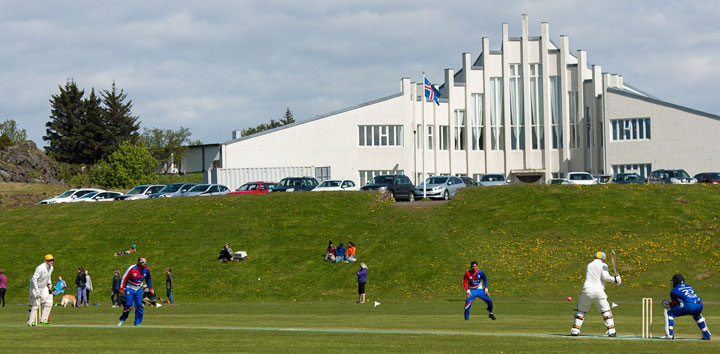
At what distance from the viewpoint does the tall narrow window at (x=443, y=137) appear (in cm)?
8262

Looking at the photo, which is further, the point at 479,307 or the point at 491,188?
the point at 491,188

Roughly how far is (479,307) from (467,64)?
171 feet

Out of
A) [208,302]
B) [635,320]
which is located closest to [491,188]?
[208,302]

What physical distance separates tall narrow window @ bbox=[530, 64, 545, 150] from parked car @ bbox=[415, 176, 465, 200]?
2318 cm

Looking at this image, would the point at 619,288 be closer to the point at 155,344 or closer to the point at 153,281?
the point at 153,281

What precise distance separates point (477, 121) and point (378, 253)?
3835cm

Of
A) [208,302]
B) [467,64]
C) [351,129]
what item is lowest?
[208,302]

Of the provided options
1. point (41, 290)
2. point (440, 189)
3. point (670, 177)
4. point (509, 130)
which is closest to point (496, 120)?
point (509, 130)

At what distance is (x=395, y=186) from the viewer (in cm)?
5953

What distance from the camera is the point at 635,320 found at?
2522cm

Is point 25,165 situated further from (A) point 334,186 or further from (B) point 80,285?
(B) point 80,285

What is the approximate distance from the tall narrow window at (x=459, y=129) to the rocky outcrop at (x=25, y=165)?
134 feet

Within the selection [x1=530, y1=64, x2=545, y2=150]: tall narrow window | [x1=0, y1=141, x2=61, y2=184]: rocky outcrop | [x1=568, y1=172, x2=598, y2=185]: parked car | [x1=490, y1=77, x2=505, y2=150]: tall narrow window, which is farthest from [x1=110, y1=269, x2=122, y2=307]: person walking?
[x1=0, y1=141, x2=61, y2=184]: rocky outcrop

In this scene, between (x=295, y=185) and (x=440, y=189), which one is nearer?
(x=440, y=189)
